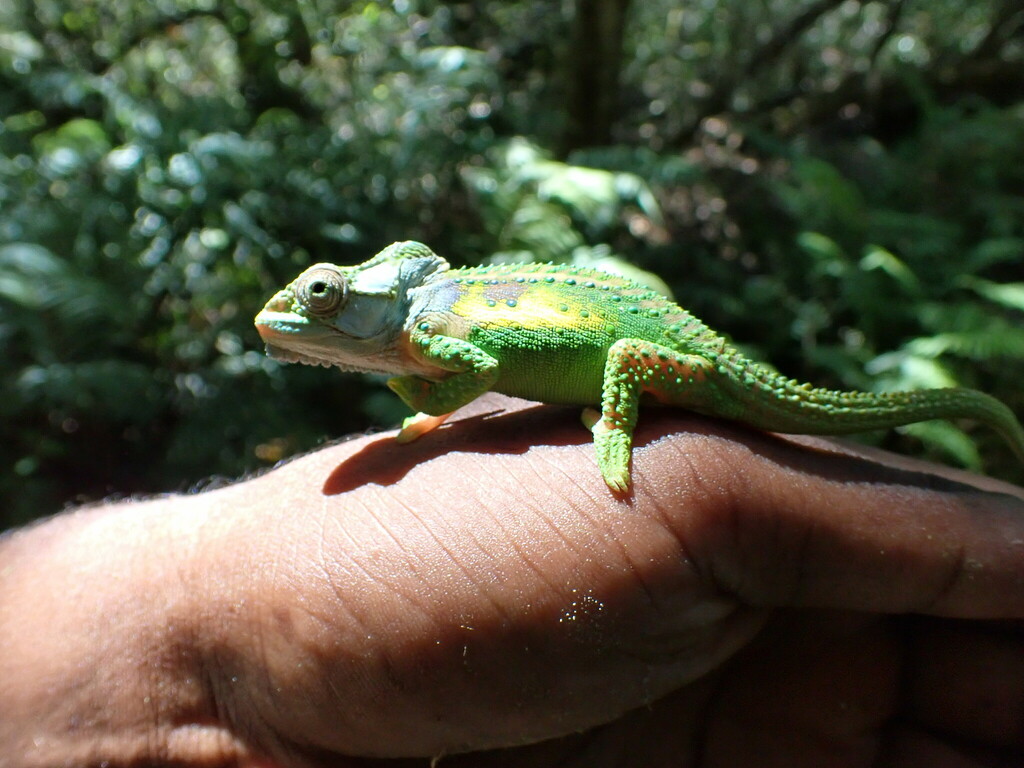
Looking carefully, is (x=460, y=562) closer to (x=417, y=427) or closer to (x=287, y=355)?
(x=417, y=427)

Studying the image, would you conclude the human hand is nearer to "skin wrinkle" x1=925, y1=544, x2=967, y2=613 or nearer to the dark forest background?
"skin wrinkle" x1=925, y1=544, x2=967, y2=613

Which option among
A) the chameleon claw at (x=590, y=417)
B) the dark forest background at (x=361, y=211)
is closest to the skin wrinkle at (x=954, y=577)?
the chameleon claw at (x=590, y=417)

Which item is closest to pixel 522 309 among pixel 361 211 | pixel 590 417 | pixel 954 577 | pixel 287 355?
pixel 590 417

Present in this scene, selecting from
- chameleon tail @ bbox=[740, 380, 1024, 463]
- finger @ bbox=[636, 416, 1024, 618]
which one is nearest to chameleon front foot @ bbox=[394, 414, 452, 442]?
finger @ bbox=[636, 416, 1024, 618]

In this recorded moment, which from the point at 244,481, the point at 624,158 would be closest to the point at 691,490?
the point at 244,481

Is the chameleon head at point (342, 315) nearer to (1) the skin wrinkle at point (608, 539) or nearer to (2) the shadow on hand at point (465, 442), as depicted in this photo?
(2) the shadow on hand at point (465, 442)

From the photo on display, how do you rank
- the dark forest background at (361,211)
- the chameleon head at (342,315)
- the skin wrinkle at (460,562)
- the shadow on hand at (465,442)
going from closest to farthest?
the skin wrinkle at (460,562), the chameleon head at (342,315), the shadow on hand at (465,442), the dark forest background at (361,211)

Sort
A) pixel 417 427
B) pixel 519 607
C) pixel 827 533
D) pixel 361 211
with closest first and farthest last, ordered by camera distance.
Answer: pixel 519 607, pixel 827 533, pixel 417 427, pixel 361 211
